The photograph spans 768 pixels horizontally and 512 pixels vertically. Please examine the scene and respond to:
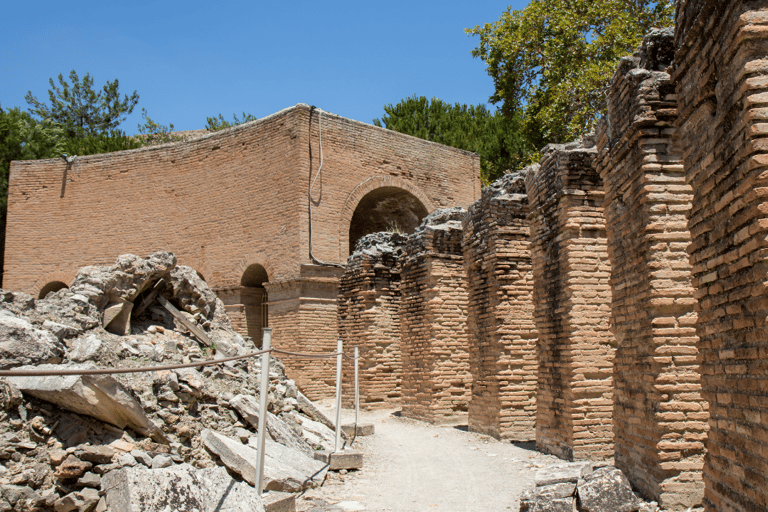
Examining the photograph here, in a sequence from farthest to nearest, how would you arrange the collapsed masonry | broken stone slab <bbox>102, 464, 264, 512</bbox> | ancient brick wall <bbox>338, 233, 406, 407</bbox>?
ancient brick wall <bbox>338, 233, 406, 407</bbox> → broken stone slab <bbox>102, 464, 264, 512</bbox> → the collapsed masonry

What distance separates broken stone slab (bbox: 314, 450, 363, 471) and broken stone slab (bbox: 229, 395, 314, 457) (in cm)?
15

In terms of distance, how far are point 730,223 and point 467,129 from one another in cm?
2484

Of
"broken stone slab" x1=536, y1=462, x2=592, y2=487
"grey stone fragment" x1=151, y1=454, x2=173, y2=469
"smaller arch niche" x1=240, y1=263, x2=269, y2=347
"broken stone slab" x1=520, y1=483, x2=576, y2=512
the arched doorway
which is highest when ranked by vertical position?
the arched doorway

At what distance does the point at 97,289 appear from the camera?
6.55 meters

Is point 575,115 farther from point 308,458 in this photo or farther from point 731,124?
point 731,124

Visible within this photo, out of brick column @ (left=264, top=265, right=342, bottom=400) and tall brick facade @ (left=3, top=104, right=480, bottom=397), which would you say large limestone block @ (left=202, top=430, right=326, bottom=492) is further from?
tall brick facade @ (left=3, top=104, right=480, bottom=397)

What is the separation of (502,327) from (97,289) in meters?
5.08

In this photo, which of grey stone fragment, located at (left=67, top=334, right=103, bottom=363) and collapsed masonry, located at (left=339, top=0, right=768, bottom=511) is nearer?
collapsed masonry, located at (left=339, top=0, right=768, bottom=511)

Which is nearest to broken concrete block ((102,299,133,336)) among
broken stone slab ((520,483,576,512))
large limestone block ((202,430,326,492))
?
large limestone block ((202,430,326,492))

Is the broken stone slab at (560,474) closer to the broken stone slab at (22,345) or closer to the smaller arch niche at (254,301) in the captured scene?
the broken stone slab at (22,345)

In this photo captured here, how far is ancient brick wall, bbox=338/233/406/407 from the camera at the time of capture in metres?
13.1

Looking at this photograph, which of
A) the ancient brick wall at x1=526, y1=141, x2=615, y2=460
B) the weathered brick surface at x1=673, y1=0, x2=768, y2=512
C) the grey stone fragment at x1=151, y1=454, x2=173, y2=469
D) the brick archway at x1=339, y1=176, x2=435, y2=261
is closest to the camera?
the weathered brick surface at x1=673, y1=0, x2=768, y2=512

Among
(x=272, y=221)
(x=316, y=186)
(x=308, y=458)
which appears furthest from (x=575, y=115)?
(x=308, y=458)

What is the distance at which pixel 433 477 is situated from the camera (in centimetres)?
650
